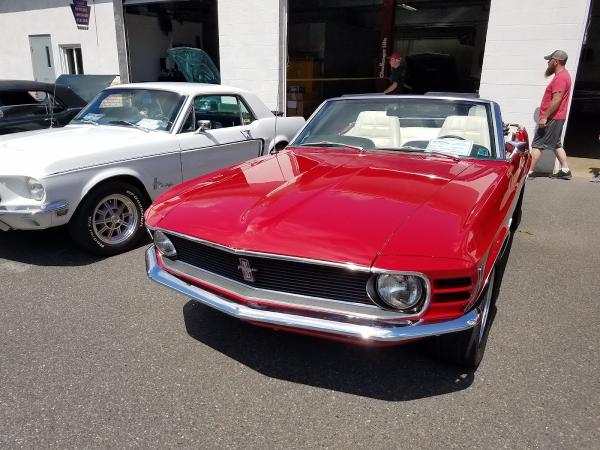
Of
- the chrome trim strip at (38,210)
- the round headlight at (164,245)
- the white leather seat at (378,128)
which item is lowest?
the chrome trim strip at (38,210)

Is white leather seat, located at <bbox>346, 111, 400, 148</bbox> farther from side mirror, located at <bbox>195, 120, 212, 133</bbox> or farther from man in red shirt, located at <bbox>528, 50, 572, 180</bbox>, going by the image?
man in red shirt, located at <bbox>528, 50, 572, 180</bbox>

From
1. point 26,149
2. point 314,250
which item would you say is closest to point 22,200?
point 26,149

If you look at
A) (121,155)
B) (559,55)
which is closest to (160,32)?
(559,55)

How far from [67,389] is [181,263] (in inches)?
34.4

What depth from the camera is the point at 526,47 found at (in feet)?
24.3

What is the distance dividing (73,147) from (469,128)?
3300 mm

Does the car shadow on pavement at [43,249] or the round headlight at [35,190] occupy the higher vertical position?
the round headlight at [35,190]

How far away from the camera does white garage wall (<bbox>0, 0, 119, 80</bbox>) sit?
39.8ft

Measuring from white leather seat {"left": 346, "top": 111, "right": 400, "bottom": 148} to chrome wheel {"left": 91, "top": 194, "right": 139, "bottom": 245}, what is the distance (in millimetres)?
2159

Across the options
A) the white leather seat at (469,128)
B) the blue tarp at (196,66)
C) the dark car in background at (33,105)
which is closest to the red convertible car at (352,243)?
the white leather seat at (469,128)

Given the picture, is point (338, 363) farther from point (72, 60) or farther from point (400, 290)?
point (72, 60)

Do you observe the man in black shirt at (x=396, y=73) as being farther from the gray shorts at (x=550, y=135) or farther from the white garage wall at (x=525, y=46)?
the gray shorts at (x=550, y=135)

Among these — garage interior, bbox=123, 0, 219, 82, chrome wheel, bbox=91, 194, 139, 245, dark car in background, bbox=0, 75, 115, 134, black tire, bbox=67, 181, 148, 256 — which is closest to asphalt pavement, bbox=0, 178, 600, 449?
black tire, bbox=67, 181, 148, 256

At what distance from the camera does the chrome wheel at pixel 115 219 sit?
4156mm
